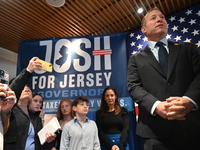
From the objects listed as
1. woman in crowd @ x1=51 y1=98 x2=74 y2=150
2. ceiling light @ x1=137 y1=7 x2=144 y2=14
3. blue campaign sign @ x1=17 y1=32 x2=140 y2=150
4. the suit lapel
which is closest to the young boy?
woman in crowd @ x1=51 y1=98 x2=74 y2=150

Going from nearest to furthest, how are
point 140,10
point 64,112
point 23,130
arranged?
point 23,130
point 64,112
point 140,10

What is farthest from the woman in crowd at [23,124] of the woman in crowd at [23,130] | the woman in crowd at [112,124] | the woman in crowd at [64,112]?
the woman in crowd at [112,124]

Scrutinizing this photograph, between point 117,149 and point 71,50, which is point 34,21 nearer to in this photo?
point 71,50

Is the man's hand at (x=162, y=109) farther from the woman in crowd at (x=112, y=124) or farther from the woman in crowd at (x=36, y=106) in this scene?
the woman in crowd at (x=36, y=106)

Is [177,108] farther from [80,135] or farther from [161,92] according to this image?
[80,135]

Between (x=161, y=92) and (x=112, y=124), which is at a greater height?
(x=161, y=92)

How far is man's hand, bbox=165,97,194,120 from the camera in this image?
93 cm

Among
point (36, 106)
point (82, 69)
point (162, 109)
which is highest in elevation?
point (82, 69)

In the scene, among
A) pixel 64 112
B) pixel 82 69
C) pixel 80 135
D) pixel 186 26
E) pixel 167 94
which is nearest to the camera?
pixel 167 94

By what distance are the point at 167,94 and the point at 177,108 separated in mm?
173

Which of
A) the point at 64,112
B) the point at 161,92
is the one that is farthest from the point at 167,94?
the point at 64,112

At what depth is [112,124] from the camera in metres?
2.88

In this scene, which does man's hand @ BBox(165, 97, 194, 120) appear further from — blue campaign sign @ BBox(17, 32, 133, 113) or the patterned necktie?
blue campaign sign @ BBox(17, 32, 133, 113)

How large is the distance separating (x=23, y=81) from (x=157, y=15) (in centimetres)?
149
